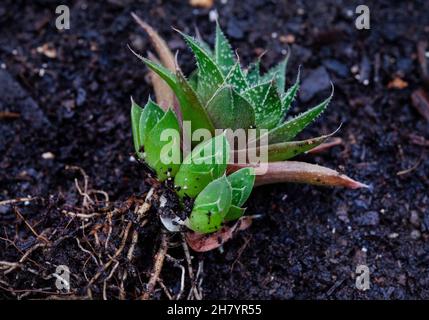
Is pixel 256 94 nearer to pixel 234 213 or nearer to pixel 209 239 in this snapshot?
pixel 234 213

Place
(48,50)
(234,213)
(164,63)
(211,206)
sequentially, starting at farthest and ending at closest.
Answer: (48,50)
(164,63)
(234,213)
(211,206)

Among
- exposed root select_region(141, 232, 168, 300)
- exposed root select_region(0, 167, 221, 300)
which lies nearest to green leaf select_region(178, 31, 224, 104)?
exposed root select_region(0, 167, 221, 300)

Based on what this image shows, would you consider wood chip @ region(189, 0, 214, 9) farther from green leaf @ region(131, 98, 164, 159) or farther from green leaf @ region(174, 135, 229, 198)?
green leaf @ region(174, 135, 229, 198)

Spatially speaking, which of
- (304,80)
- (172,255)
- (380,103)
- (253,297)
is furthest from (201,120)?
(380,103)

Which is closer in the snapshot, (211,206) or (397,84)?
(211,206)

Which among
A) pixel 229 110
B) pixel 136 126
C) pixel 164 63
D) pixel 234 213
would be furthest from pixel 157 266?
pixel 164 63

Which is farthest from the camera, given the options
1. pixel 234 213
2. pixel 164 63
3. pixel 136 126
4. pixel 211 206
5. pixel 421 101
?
pixel 421 101

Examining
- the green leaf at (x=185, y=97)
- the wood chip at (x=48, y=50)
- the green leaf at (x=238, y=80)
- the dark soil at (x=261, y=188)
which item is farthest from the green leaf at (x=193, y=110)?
the wood chip at (x=48, y=50)

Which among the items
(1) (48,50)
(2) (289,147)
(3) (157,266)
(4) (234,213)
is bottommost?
(3) (157,266)
